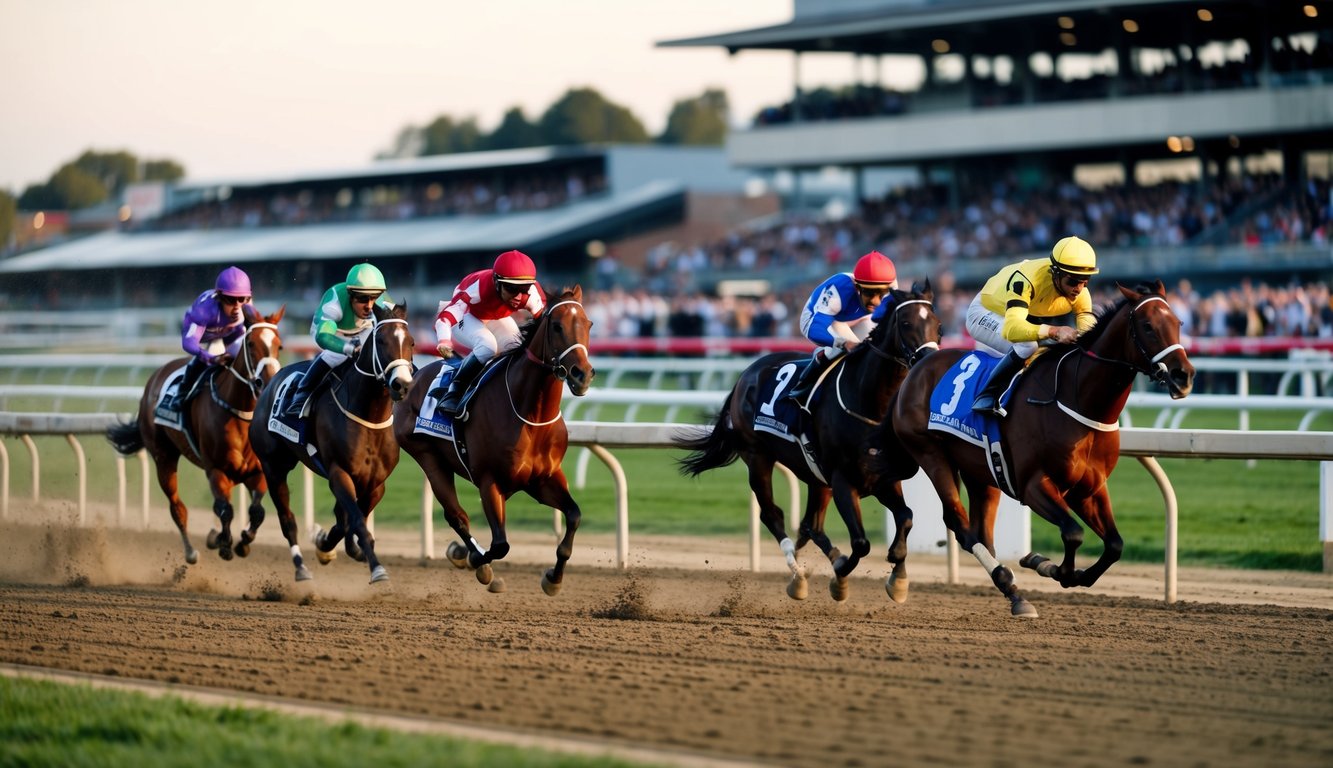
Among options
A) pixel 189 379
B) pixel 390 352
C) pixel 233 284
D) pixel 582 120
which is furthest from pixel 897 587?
pixel 582 120

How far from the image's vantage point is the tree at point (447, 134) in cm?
9362

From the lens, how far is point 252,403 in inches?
357

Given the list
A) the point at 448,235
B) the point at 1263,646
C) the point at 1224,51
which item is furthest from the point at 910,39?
the point at 1263,646

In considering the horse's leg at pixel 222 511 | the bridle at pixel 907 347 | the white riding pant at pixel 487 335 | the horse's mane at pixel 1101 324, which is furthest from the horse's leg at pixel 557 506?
the horse's mane at pixel 1101 324

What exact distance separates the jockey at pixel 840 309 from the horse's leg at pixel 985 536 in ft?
2.78

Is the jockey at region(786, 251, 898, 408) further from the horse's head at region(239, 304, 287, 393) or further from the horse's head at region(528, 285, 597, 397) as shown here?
the horse's head at region(239, 304, 287, 393)

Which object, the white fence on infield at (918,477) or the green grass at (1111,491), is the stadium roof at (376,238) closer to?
the green grass at (1111,491)

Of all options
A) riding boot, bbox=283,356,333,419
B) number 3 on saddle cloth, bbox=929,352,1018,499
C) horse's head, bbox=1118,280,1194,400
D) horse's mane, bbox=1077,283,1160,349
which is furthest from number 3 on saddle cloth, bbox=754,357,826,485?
riding boot, bbox=283,356,333,419

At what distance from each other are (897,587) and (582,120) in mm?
75323

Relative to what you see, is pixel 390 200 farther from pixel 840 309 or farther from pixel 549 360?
pixel 549 360

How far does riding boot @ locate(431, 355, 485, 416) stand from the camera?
780 cm

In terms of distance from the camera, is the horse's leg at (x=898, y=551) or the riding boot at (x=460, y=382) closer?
the horse's leg at (x=898, y=551)

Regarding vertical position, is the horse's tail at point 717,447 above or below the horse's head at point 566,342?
below

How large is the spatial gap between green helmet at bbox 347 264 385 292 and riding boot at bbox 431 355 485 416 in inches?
31.6
